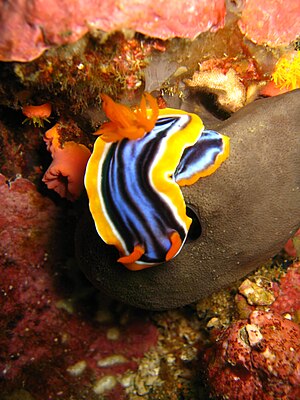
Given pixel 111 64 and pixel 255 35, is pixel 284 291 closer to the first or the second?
Answer: pixel 255 35

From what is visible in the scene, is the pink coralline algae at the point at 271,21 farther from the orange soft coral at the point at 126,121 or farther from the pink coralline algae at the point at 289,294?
the pink coralline algae at the point at 289,294

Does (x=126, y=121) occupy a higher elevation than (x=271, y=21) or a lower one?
lower

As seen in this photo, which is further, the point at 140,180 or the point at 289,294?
the point at 289,294

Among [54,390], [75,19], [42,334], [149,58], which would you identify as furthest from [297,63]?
[54,390]

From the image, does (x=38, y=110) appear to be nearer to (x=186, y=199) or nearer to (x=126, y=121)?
(x=126, y=121)

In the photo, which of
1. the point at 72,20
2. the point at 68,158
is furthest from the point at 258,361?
the point at 72,20

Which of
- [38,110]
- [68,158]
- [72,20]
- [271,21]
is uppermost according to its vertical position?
[271,21]

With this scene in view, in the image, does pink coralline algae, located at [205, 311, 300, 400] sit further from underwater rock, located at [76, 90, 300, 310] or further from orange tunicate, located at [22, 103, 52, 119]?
orange tunicate, located at [22, 103, 52, 119]

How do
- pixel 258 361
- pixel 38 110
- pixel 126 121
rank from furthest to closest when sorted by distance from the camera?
pixel 38 110 → pixel 258 361 → pixel 126 121
